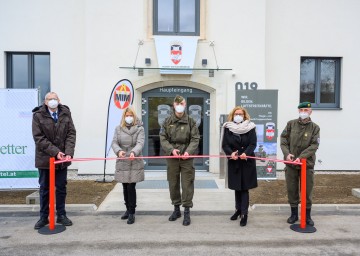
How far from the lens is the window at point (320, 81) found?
10297 millimetres

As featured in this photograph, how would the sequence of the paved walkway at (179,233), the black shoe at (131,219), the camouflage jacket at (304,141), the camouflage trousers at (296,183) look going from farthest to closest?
the black shoe at (131,219), the camouflage trousers at (296,183), the camouflage jacket at (304,141), the paved walkway at (179,233)

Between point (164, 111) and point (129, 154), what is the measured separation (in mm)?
4720

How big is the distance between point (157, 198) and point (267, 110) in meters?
3.48

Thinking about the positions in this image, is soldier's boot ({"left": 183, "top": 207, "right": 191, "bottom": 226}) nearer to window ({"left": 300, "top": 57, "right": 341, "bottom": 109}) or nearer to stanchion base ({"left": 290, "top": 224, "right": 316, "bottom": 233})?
stanchion base ({"left": 290, "top": 224, "right": 316, "bottom": 233})

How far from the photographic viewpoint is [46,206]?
531 cm

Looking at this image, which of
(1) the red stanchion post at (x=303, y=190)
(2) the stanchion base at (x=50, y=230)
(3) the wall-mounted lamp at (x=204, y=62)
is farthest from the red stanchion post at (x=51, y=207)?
(3) the wall-mounted lamp at (x=204, y=62)

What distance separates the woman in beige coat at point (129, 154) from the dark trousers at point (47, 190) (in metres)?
0.85

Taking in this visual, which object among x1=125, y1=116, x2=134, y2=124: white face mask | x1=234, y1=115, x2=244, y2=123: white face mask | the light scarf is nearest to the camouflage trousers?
the light scarf

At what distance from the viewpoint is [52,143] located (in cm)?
521

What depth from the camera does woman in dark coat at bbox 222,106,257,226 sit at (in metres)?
5.27

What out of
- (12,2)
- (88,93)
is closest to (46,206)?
(88,93)

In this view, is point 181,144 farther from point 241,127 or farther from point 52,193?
point 52,193

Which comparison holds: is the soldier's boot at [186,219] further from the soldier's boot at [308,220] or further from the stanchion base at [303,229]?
the soldier's boot at [308,220]

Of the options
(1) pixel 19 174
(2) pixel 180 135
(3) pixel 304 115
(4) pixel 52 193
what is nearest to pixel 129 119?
(2) pixel 180 135
